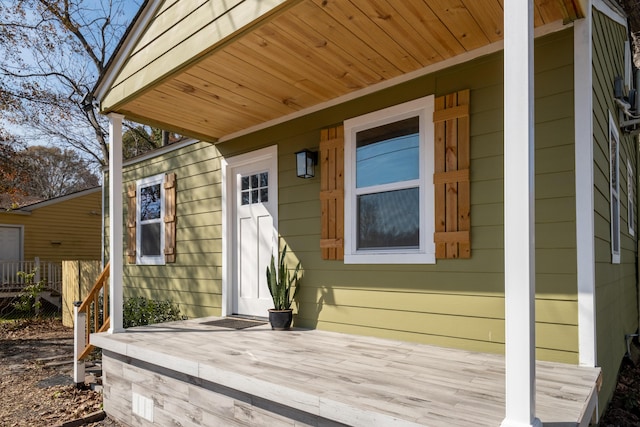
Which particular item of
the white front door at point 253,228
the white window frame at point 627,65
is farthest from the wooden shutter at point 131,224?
the white window frame at point 627,65

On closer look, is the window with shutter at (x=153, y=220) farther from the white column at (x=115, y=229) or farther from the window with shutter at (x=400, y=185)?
the window with shutter at (x=400, y=185)

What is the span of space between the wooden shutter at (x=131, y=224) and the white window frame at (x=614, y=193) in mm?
5716

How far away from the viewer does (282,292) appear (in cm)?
388

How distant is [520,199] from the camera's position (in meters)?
1.60

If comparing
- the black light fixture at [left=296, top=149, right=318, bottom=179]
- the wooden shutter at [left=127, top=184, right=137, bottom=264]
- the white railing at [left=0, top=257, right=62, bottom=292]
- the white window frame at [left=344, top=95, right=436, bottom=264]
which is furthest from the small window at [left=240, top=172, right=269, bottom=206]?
the white railing at [left=0, top=257, right=62, bottom=292]

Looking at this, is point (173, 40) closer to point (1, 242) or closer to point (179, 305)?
point (179, 305)

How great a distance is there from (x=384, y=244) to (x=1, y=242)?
13.1 m

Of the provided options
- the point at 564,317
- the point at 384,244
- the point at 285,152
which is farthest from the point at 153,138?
the point at 564,317

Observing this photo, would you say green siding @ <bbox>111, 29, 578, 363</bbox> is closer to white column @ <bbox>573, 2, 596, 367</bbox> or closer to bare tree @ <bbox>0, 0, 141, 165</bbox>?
white column @ <bbox>573, 2, 596, 367</bbox>

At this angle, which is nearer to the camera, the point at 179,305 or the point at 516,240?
the point at 516,240

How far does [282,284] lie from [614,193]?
9.50 ft

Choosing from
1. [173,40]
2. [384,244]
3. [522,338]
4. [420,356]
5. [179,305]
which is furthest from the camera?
[179,305]

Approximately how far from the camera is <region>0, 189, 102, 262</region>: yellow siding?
12617 millimetres

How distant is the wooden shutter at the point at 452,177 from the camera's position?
289 centimetres
